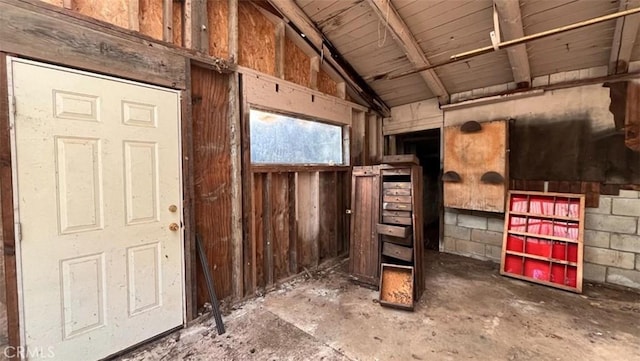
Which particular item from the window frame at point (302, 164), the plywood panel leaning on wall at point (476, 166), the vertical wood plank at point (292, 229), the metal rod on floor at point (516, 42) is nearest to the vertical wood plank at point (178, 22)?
the window frame at point (302, 164)

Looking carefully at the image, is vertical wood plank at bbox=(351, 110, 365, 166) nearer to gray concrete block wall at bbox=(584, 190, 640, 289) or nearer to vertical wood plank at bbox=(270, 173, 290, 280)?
vertical wood plank at bbox=(270, 173, 290, 280)

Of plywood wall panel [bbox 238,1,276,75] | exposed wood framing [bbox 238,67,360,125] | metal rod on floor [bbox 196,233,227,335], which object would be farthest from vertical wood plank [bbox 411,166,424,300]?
plywood wall panel [bbox 238,1,276,75]

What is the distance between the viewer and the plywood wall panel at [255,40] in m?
2.59

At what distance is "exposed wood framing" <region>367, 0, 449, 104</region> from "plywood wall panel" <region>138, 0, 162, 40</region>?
184cm

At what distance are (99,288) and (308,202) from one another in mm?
2103

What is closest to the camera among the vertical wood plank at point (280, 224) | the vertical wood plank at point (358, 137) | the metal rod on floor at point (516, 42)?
the metal rod on floor at point (516, 42)

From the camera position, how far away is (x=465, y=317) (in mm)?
2223

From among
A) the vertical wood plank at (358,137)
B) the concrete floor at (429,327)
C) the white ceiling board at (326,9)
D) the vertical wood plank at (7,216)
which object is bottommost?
the concrete floor at (429,327)

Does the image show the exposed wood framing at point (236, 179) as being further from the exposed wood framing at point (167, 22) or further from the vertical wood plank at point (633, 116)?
the vertical wood plank at point (633, 116)

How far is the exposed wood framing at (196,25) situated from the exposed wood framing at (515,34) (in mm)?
2536

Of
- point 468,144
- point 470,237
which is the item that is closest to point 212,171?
point 468,144

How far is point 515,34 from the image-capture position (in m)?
2.46

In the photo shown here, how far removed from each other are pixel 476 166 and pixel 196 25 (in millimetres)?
3552

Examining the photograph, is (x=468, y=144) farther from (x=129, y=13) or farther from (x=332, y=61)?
(x=129, y=13)
